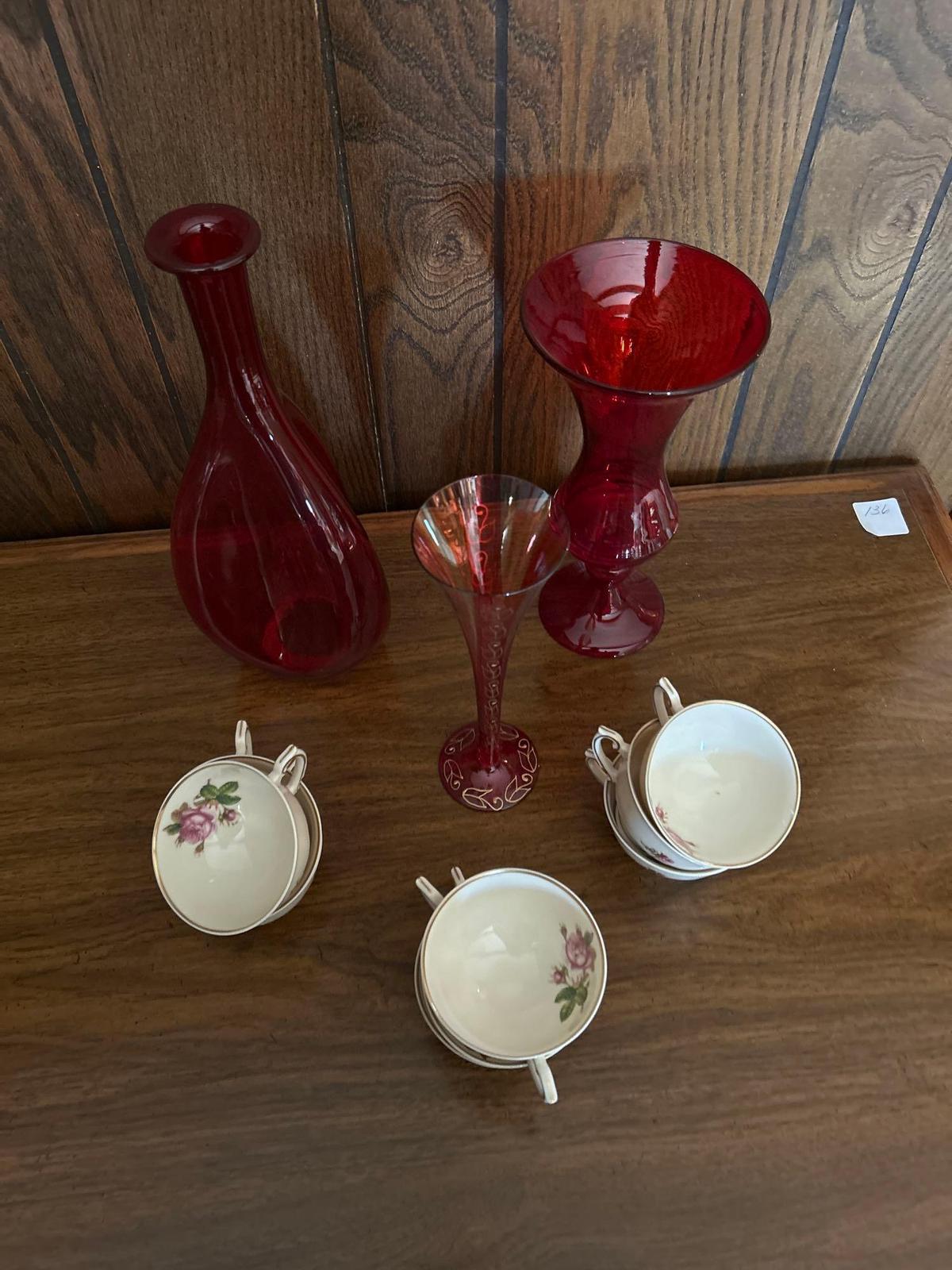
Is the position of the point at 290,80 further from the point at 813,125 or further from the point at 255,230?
the point at 813,125

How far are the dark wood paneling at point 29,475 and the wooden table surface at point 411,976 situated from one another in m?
0.08

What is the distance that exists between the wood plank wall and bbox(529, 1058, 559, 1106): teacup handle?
496mm

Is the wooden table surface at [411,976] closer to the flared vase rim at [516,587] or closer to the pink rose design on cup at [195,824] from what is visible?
the pink rose design on cup at [195,824]

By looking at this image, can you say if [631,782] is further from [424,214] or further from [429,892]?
[424,214]

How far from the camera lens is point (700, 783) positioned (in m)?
0.59

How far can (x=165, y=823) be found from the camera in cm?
57

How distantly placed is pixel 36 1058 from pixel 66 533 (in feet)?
1.59

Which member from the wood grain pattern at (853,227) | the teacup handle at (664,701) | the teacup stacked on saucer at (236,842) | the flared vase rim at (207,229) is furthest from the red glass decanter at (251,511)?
the wood grain pattern at (853,227)

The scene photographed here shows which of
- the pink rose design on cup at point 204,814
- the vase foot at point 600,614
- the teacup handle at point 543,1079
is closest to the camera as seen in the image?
the teacup handle at point 543,1079

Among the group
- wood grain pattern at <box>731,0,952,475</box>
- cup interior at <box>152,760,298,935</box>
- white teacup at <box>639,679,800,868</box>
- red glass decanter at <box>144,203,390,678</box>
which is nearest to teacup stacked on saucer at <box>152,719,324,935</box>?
cup interior at <box>152,760,298,935</box>

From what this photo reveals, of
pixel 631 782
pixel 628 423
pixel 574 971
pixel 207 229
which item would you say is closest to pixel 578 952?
pixel 574 971

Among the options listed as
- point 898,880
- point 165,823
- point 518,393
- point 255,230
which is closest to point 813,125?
point 518,393

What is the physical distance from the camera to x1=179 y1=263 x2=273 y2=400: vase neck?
486mm

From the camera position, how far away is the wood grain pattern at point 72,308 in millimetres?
543
